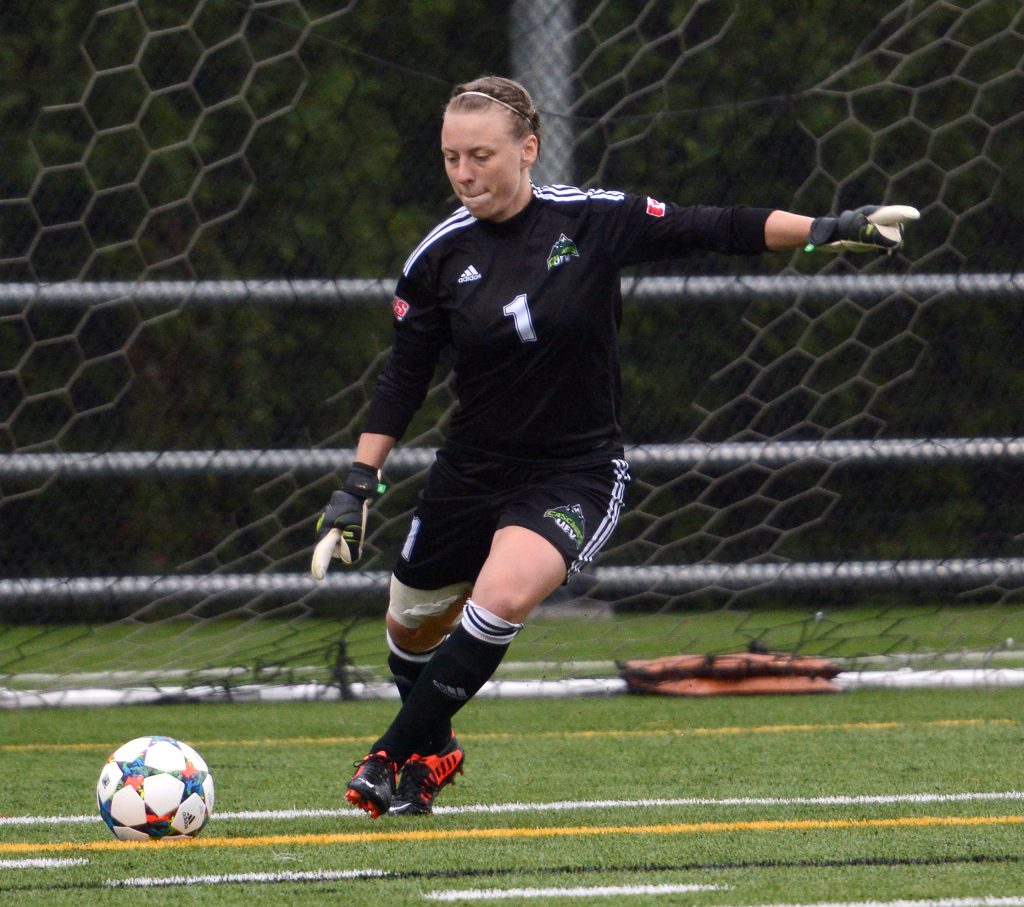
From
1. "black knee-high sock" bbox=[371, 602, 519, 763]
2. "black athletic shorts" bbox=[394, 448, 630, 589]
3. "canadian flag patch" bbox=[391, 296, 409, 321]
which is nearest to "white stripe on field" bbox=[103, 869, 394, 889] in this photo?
"black knee-high sock" bbox=[371, 602, 519, 763]

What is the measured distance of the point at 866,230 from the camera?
3715 mm

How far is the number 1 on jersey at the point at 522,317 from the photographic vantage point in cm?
404

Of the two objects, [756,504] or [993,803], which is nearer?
[993,803]

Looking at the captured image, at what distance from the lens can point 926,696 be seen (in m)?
6.05

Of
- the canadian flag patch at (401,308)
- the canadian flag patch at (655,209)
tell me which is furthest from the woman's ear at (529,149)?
the canadian flag patch at (401,308)

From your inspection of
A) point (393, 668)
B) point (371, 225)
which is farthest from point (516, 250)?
point (371, 225)

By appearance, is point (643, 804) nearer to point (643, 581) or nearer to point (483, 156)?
point (483, 156)

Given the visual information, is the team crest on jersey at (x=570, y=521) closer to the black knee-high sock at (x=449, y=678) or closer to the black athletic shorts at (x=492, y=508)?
the black athletic shorts at (x=492, y=508)

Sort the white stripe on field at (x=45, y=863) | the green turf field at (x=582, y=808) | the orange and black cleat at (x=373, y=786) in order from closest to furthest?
the green turf field at (x=582, y=808), the white stripe on field at (x=45, y=863), the orange and black cleat at (x=373, y=786)

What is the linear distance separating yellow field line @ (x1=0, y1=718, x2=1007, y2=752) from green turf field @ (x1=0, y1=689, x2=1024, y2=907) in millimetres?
16

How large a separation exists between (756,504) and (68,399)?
264 centimetres

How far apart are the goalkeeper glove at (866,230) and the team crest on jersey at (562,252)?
0.60 m

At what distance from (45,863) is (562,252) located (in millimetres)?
1757

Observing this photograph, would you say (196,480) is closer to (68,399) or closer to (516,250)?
(68,399)
